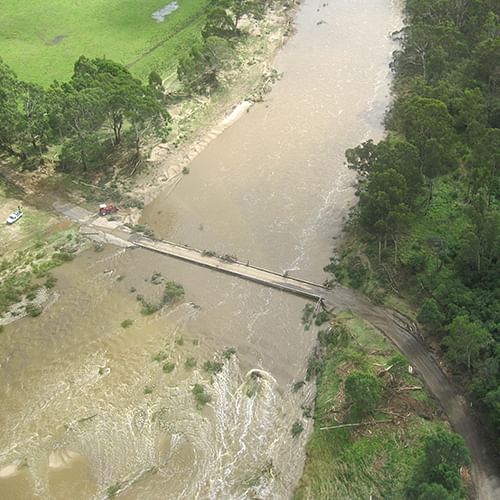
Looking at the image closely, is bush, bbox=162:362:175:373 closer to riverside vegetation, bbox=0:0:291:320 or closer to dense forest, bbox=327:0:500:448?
riverside vegetation, bbox=0:0:291:320

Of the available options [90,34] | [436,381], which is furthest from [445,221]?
[90,34]

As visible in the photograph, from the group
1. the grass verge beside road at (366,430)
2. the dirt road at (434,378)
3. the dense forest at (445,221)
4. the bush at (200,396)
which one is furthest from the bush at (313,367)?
the dense forest at (445,221)

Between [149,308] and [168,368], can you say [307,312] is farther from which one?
[149,308]

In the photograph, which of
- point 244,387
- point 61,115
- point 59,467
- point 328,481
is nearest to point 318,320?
point 244,387

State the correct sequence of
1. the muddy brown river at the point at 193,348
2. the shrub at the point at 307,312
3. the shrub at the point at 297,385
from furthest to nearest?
the shrub at the point at 307,312, the shrub at the point at 297,385, the muddy brown river at the point at 193,348

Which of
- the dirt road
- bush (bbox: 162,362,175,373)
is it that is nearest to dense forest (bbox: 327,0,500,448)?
the dirt road

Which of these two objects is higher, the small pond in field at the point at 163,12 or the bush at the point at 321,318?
the small pond in field at the point at 163,12

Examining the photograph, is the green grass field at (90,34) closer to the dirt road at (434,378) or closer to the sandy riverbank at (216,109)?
the sandy riverbank at (216,109)
